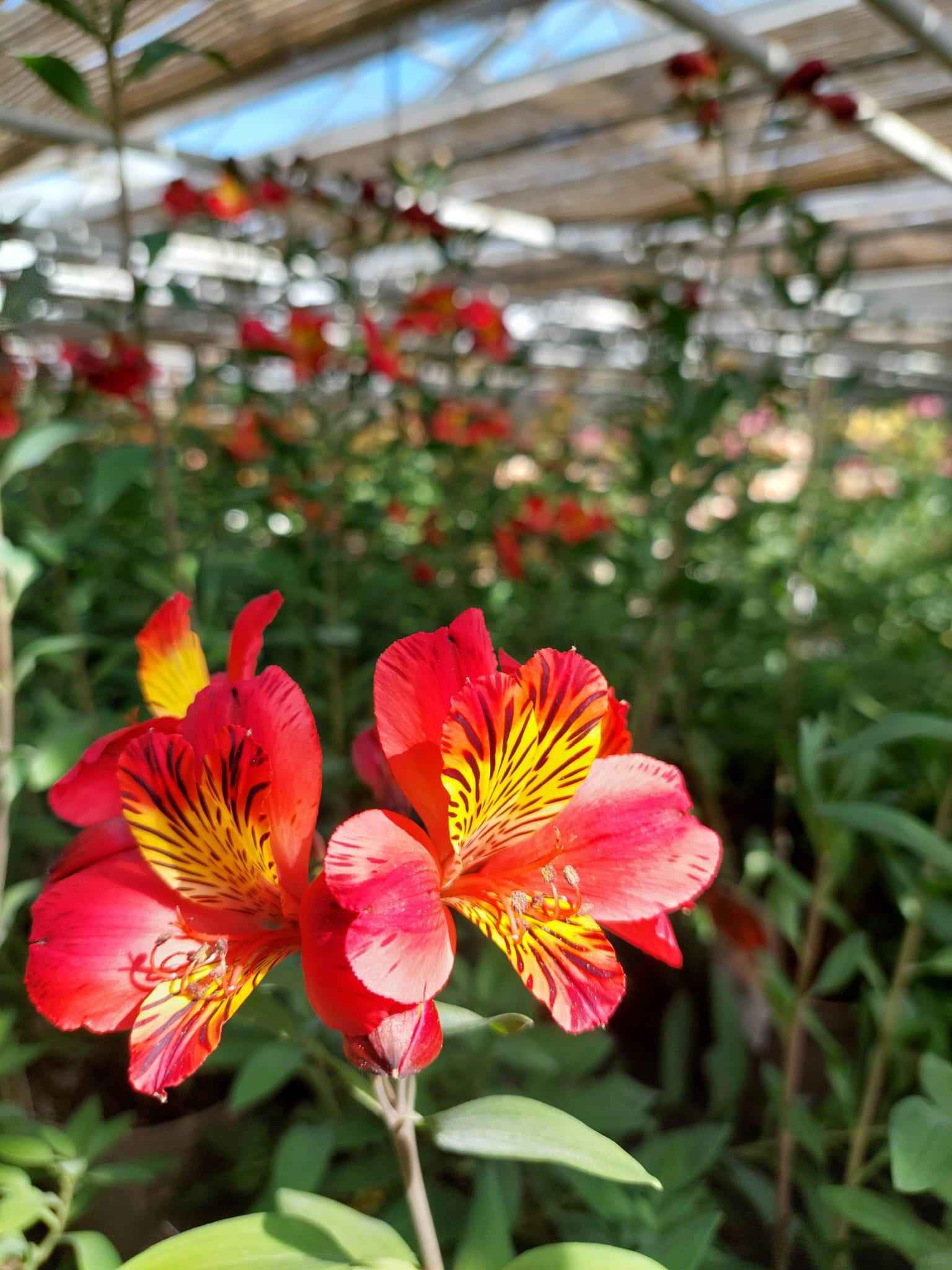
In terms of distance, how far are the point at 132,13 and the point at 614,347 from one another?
7173 mm

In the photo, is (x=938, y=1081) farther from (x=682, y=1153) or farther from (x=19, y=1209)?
(x=19, y=1209)

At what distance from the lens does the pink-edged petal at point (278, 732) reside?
42cm

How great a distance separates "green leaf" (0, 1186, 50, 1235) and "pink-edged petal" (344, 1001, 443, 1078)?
1.09ft

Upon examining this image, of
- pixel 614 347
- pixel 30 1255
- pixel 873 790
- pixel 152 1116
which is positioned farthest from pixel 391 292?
pixel 30 1255

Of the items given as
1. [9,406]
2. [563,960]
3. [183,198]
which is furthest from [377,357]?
[563,960]

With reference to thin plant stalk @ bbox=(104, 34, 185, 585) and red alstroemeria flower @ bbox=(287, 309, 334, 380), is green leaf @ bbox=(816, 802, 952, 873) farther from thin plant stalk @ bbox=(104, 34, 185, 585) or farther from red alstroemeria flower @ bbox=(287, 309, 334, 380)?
red alstroemeria flower @ bbox=(287, 309, 334, 380)

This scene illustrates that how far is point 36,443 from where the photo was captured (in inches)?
39.9

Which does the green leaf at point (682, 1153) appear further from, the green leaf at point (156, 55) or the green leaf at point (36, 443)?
the green leaf at point (156, 55)

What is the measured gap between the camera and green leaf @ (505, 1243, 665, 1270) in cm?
46

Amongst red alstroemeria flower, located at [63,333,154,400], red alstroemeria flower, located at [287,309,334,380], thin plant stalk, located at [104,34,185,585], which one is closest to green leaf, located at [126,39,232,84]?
thin plant stalk, located at [104,34,185,585]

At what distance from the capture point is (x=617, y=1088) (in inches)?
38.6

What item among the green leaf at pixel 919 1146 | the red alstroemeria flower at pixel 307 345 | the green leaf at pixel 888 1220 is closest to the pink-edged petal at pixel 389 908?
the green leaf at pixel 919 1146

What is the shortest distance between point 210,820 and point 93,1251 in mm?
403

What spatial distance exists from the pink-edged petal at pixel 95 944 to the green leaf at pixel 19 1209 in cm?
25
